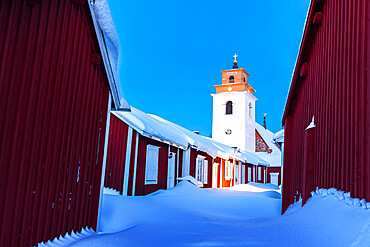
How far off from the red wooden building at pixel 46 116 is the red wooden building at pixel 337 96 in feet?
10.0

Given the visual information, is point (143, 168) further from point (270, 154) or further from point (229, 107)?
point (270, 154)

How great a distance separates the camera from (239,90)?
37.2m

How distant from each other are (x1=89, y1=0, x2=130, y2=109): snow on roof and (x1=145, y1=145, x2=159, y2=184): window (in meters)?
5.90

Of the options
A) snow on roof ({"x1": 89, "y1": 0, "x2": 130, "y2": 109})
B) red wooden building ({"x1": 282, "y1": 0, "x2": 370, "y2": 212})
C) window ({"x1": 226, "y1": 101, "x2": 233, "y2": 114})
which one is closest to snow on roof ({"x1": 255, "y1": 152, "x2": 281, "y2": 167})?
window ({"x1": 226, "y1": 101, "x2": 233, "y2": 114})

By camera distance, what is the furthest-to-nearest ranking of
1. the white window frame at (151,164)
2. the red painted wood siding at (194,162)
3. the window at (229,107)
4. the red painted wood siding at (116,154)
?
the window at (229,107), the red painted wood siding at (194,162), the white window frame at (151,164), the red painted wood siding at (116,154)

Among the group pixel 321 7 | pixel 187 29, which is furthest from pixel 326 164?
pixel 187 29

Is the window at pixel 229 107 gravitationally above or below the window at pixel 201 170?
above

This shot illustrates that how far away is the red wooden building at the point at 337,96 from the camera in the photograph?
3172mm

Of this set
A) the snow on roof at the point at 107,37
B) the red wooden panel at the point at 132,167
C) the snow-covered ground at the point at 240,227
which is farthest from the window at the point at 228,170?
the snow on roof at the point at 107,37

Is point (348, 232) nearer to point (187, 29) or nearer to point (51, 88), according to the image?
point (51, 88)

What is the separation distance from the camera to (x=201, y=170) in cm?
1791

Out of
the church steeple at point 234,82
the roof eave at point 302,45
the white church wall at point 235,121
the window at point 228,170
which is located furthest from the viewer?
the church steeple at point 234,82

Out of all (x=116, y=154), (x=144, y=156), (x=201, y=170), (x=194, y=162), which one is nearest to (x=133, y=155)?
(x=116, y=154)

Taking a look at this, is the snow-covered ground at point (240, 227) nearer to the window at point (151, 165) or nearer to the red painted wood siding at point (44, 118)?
the red painted wood siding at point (44, 118)
